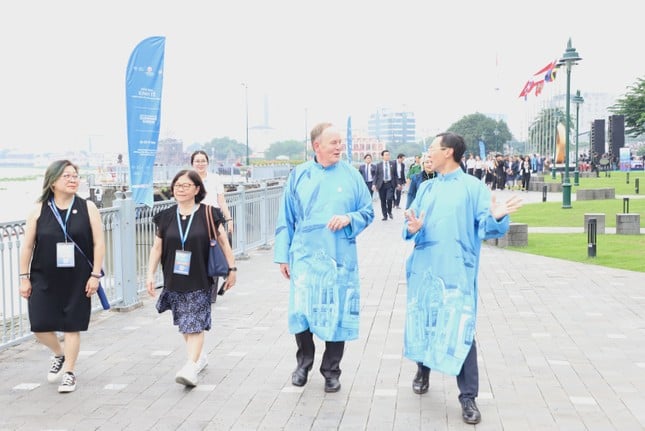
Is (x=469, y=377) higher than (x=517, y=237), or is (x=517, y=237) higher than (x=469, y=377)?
(x=469, y=377)

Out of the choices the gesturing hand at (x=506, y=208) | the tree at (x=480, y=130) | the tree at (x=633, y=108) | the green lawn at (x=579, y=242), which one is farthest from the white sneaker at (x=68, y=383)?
the tree at (x=480, y=130)

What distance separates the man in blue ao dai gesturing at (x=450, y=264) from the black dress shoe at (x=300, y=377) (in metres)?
0.95

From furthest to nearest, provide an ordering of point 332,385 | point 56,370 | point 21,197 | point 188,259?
point 21,197, point 56,370, point 188,259, point 332,385

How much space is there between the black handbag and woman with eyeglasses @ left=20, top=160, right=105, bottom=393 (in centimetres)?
80

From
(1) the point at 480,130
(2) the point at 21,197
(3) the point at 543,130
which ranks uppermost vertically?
(1) the point at 480,130

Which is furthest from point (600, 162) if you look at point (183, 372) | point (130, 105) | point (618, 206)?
point (183, 372)

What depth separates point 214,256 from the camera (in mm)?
5832

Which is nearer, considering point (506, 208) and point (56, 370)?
point (506, 208)

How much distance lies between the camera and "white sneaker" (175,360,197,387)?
18.6 ft

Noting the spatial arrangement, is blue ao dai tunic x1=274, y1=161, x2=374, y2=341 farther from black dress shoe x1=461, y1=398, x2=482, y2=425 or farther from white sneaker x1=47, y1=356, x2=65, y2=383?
white sneaker x1=47, y1=356, x2=65, y2=383

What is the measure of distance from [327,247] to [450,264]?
0.91m

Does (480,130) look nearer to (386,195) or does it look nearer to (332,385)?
(386,195)

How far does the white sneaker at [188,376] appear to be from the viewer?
5.67 m

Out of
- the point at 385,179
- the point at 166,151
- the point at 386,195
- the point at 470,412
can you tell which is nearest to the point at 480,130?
the point at 386,195
